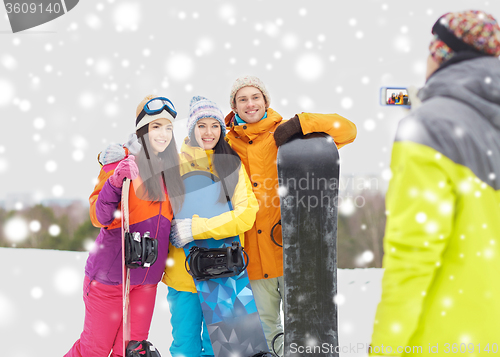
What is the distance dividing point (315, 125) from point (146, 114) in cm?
99

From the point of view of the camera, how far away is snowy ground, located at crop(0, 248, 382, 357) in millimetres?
3258

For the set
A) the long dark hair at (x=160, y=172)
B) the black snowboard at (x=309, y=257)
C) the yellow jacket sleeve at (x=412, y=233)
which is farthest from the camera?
the long dark hair at (x=160, y=172)

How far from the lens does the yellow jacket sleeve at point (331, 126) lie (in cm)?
199

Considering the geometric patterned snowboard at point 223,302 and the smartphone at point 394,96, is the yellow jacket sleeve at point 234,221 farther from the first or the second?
the smartphone at point 394,96

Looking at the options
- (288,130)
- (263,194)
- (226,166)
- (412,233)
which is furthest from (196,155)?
(412,233)

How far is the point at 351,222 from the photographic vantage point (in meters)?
6.09

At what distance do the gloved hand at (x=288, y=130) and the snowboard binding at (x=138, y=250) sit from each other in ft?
2.97

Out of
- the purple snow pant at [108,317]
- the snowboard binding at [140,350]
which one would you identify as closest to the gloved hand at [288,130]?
the purple snow pant at [108,317]

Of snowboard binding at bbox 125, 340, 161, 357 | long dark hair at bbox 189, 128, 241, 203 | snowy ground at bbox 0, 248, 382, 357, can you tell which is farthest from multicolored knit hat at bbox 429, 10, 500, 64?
snowy ground at bbox 0, 248, 382, 357

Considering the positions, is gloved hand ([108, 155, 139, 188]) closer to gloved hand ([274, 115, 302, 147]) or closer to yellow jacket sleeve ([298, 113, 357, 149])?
gloved hand ([274, 115, 302, 147])

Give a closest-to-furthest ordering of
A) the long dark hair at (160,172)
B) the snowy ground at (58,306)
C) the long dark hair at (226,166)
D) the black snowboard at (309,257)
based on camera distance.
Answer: the black snowboard at (309,257)
the long dark hair at (160,172)
the long dark hair at (226,166)
the snowy ground at (58,306)

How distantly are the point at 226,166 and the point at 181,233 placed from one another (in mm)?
477

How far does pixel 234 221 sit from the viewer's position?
6.74 feet

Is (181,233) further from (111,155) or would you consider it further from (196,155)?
(111,155)
